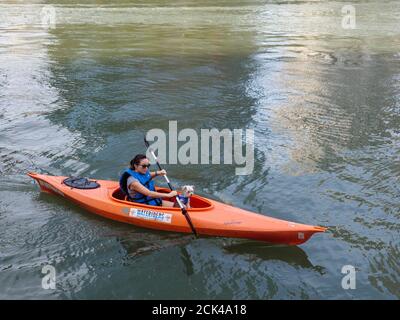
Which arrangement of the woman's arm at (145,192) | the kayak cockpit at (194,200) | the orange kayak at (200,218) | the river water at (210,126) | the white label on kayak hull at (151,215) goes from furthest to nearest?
1. the kayak cockpit at (194,200)
2. the woman's arm at (145,192)
3. the white label on kayak hull at (151,215)
4. the orange kayak at (200,218)
5. the river water at (210,126)

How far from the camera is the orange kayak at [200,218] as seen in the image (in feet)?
25.1

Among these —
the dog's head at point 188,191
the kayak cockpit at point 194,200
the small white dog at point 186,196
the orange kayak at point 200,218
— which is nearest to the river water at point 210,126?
the orange kayak at point 200,218

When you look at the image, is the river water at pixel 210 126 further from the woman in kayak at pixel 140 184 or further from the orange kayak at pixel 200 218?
the woman in kayak at pixel 140 184

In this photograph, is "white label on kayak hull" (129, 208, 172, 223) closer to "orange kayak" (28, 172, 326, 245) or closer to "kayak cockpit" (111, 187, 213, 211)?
"orange kayak" (28, 172, 326, 245)

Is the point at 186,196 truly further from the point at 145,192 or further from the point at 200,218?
the point at 145,192

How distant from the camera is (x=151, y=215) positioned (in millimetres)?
8164

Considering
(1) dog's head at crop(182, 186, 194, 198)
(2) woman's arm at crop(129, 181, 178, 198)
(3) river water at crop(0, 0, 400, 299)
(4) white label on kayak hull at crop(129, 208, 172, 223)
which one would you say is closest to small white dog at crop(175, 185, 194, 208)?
(1) dog's head at crop(182, 186, 194, 198)

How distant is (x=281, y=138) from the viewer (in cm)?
1266

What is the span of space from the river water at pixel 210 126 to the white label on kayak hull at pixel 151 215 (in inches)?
11.0

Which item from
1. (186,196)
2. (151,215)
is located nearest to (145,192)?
(151,215)

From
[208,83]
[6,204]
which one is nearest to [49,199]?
[6,204]

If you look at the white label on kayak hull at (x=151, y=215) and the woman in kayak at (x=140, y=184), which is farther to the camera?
the woman in kayak at (x=140, y=184)

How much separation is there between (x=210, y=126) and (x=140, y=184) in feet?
18.6

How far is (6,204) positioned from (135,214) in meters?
2.71
